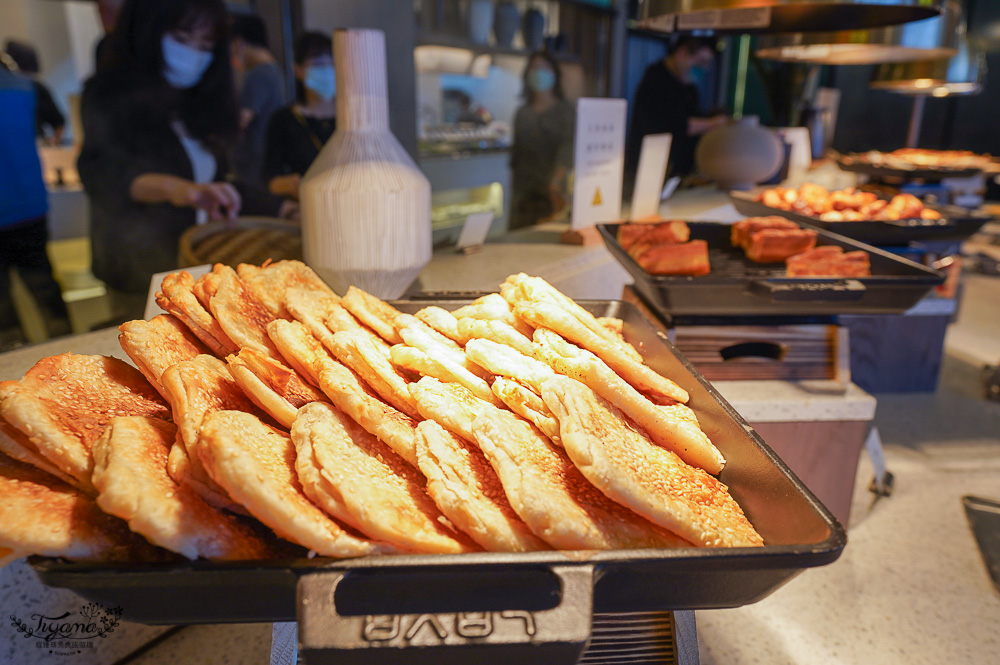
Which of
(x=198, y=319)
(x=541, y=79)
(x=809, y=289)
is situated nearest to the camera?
(x=198, y=319)

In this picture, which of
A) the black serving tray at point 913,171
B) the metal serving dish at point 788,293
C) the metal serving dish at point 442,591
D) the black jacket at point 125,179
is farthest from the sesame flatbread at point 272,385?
the black serving tray at point 913,171

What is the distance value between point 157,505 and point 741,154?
3768 mm

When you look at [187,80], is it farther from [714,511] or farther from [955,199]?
[955,199]

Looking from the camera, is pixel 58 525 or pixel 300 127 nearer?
pixel 58 525

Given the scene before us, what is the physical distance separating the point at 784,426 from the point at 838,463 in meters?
0.20

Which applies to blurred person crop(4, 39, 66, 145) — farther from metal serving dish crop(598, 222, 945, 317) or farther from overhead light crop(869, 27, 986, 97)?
overhead light crop(869, 27, 986, 97)

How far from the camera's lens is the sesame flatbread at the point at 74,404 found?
0.61m

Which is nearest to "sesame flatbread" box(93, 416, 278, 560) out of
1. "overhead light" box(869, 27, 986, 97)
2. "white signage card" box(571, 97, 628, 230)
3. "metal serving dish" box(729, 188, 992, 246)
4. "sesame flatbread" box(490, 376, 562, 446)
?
"sesame flatbread" box(490, 376, 562, 446)

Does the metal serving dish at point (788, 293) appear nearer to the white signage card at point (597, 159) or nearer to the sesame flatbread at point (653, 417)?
the sesame flatbread at point (653, 417)

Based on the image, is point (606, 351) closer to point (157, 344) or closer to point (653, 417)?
point (653, 417)

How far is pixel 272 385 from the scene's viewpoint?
0.76 m

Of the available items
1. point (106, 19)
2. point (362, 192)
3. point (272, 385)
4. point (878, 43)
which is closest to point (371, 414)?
point (272, 385)

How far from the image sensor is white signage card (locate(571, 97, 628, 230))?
88.4 inches

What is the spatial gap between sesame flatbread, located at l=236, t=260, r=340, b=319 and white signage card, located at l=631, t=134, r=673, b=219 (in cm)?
192
